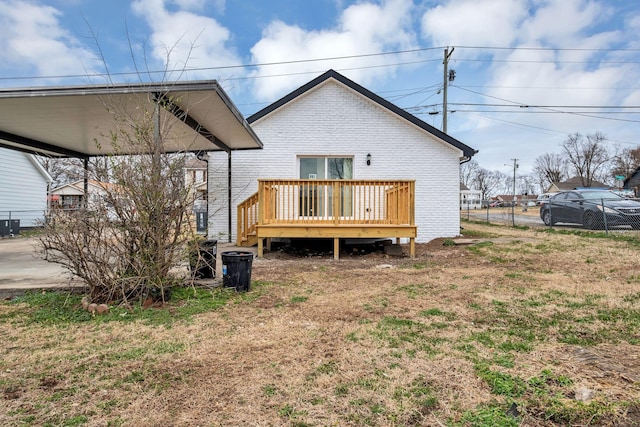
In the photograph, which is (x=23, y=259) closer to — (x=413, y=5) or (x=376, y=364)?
(x=376, y=364)

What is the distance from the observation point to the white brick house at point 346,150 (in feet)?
32.6

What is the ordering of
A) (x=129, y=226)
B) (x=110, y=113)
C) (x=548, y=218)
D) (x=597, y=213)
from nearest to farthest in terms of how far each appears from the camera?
(x=129, y=226)
(x=110, y=113)
(x=597, y=213)
(x=548, y=218)

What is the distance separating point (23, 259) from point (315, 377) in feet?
24.6

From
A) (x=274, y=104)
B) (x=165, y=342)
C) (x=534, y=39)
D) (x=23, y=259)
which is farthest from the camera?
(x=534, y=39)

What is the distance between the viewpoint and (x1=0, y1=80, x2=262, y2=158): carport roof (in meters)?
4.63

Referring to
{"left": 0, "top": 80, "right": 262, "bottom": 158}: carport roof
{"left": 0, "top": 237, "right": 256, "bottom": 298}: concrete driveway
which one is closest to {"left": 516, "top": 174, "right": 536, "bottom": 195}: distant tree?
{"left": 0, "top": 80, "right": 262, "bottom": 158}: carport roof

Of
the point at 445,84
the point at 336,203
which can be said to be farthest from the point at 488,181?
the point at 336,203

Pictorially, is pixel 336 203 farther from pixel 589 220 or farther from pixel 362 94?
pixel 589 220

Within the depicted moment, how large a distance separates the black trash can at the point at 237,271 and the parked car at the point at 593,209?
1146 cm

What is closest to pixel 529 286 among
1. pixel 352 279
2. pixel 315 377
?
pixel 352 279

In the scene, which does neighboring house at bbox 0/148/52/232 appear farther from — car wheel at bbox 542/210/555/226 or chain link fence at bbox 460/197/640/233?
chain link fence at bbox 460/197/640/233

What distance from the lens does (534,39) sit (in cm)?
1864

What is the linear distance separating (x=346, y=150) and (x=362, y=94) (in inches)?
65.7

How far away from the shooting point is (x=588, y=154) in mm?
54750
